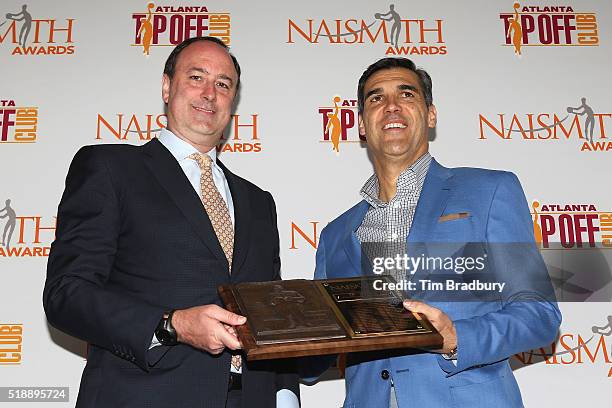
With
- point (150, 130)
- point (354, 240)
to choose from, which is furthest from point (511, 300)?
point (150, 130)

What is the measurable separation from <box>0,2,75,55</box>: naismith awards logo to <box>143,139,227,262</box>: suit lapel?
132 cm

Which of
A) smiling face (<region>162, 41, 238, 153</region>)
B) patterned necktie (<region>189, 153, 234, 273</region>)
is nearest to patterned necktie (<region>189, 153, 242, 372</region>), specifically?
patterned necktie (<region>189, 153, 234, 273</region>)

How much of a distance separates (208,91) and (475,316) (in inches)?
43.2

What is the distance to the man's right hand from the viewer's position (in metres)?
1.38

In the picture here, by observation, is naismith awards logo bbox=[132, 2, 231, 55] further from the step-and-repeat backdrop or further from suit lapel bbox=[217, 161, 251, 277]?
suit lapel bbox=[217, 161, 251, 277]

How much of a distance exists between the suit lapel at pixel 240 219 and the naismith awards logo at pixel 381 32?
3.66ft

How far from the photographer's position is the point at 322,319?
4.71 feet

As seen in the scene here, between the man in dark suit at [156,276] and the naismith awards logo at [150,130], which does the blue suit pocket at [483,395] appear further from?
the naismith awards logo at [150,130]

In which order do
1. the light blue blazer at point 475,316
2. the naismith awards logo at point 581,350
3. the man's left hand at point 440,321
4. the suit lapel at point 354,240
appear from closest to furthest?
the man's left hand at point 440,321
the light blue blazer at point 475,316
the suit lapel at point 354,240
the naismith awards logo at point 581,350

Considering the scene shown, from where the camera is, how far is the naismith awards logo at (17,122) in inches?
107

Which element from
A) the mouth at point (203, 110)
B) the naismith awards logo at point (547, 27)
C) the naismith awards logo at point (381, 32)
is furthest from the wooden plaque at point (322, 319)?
the naismith awards logo at point (547, 27)

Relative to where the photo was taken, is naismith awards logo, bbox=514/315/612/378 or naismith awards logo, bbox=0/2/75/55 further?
naismith awards logo, bbox=0/2/75/55

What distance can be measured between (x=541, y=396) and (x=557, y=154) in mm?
1059

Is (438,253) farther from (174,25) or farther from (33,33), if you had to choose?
(33,33)
